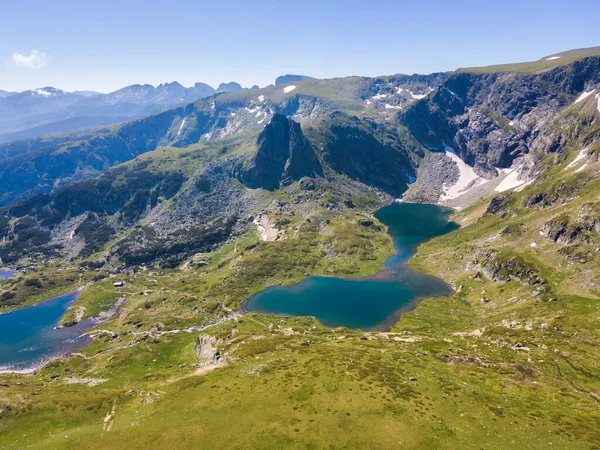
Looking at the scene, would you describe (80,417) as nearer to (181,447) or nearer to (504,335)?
(181,447)

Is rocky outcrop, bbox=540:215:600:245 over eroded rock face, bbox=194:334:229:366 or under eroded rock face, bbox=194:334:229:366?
over

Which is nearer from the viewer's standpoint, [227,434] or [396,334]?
[227,434]

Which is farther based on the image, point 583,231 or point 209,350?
point 583,231

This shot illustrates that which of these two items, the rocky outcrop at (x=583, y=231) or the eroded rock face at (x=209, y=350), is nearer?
the eroded rock face at (x=209, y=350)

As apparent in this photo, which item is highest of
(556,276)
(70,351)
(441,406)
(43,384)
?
(441,406)

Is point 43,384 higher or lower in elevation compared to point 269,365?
lower

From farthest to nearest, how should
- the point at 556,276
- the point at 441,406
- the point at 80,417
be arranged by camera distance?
the point at 556,276 < the point at 80,417 < the point at 441,406

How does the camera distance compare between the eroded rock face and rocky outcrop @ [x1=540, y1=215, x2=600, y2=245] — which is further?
rocky outcrop @ [x1=540, y1=215, x2=600, y2=245]

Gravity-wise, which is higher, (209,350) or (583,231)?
(583,231)

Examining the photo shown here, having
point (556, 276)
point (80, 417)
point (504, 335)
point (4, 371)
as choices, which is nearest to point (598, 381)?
point (504, 335)

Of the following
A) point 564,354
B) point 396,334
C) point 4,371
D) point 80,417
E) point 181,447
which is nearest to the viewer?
point 181,447

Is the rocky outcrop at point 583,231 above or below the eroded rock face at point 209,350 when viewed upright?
above
